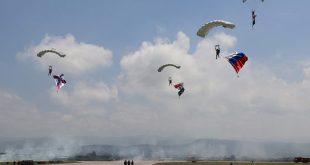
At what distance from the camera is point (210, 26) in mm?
47219

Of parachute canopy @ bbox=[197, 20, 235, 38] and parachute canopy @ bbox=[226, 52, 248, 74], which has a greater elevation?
parachute canopy @ bbox=[197, 20, 235, 38]

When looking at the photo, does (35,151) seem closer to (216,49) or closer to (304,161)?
(304,161)

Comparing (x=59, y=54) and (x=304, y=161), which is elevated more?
(x=59, y=54)

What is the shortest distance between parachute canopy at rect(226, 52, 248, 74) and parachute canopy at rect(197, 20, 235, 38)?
119 inches

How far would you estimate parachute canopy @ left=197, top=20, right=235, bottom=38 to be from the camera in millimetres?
46000

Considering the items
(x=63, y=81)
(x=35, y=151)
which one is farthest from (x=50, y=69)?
(x=35, y=151)

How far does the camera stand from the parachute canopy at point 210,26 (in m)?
46.0

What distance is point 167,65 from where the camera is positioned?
6003 cm

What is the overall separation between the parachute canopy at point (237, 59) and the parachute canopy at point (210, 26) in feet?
9.89

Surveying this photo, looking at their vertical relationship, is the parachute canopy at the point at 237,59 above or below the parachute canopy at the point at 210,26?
below

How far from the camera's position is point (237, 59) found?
45.1 m

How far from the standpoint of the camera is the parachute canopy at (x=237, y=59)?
1752 inches

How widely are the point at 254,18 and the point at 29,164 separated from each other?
43428 millimetres

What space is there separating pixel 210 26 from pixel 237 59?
15.9 feet
